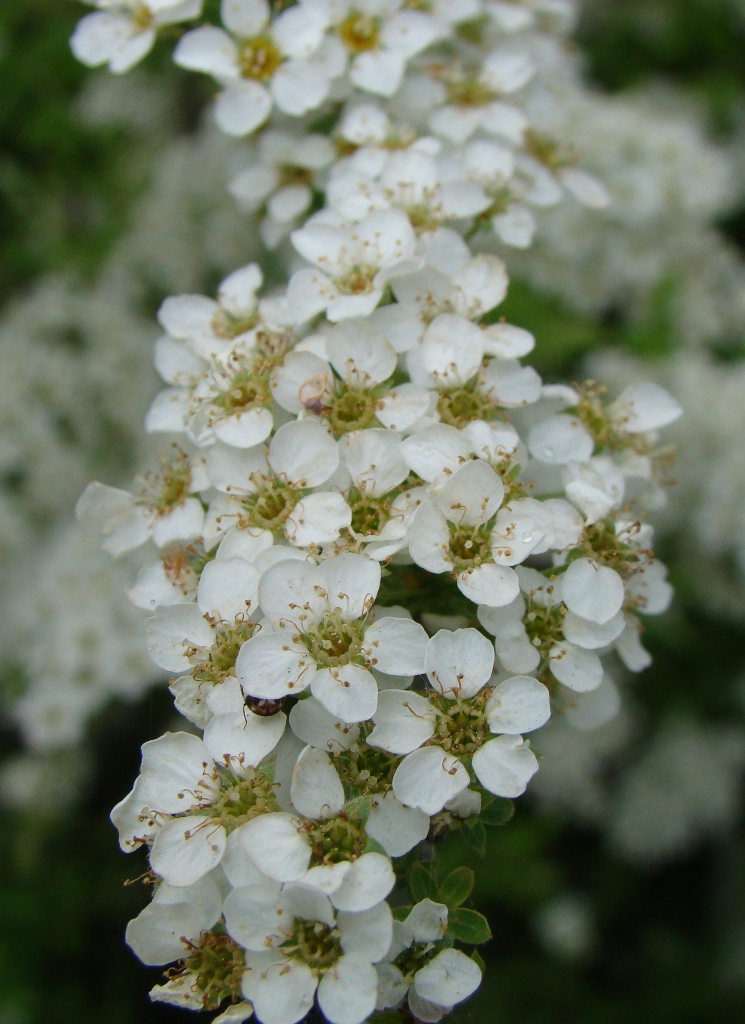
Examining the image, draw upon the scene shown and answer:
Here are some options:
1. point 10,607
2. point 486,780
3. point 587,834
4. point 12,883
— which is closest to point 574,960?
point 587,834

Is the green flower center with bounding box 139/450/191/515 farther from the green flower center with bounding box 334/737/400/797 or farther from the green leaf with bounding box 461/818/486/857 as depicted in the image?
the green leaf with bounding box 461/818/486/857

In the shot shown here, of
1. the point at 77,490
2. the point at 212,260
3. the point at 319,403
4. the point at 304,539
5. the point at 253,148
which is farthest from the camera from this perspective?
the point at 212,260

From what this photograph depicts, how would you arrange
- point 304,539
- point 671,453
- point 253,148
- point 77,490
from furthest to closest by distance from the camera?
point 77,490
point 253,148
point 671,453
point 304,539

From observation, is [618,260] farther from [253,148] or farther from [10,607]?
[10,607]

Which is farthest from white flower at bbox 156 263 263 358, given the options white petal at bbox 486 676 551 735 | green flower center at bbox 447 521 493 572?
white petal at bbox 486 676 551 735

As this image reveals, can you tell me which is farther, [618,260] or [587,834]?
[587,834]

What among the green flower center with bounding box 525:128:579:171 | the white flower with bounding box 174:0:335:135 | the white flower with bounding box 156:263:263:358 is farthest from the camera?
the green flower center with bounding box 525:128:579:171

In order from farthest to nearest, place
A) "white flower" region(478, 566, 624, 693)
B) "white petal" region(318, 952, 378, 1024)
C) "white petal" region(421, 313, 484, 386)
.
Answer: "white petal" region(421, 313, 484, 386), "white flower" region(478, 566, 624, 693), "white petal" region(318, 952, 378, 1024)
